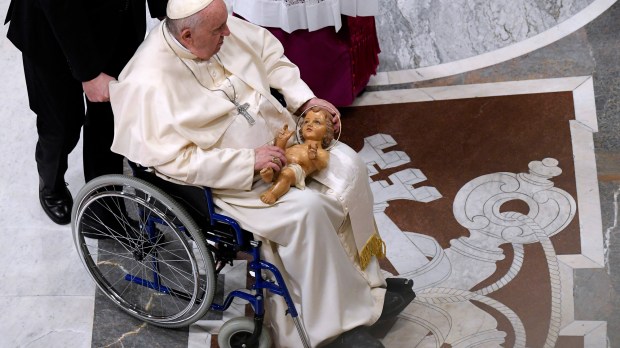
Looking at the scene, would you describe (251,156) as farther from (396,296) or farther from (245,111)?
(396,296)

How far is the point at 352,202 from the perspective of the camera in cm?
366

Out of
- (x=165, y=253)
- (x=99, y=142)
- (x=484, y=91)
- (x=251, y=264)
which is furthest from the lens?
(x=484, y=91)

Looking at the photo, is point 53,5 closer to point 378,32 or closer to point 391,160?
point 391,160

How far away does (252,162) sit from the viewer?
3.47 meters

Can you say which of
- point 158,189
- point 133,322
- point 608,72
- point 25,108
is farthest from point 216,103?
point 608,72

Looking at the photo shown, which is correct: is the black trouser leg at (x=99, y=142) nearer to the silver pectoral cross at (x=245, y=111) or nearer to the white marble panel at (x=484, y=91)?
the silver pectoral cross at (x=245, y=111)

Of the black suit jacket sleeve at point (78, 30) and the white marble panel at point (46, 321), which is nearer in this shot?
the black suit jacket sleeve at point (78, 30)

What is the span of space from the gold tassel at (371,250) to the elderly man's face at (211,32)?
0.87 m

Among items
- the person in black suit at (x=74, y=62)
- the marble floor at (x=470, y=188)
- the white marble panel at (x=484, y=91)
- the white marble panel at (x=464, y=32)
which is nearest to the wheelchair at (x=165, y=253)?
the marble floor at (x=470, y=188)

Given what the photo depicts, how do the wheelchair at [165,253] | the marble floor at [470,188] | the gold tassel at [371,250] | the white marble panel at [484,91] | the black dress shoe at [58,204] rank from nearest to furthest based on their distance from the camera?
Result: the wheelchair at [165,253] < the gold tassel at [371,250] < the marble floor at [470,188] < the black dress shoe at [58,204] < the white marble panel at [484,91]

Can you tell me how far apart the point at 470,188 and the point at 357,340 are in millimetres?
1104

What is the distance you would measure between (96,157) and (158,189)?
2.60 ft

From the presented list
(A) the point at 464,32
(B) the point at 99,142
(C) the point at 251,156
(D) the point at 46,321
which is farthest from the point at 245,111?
(A) the point at 464,32

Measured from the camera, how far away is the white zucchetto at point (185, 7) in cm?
342
